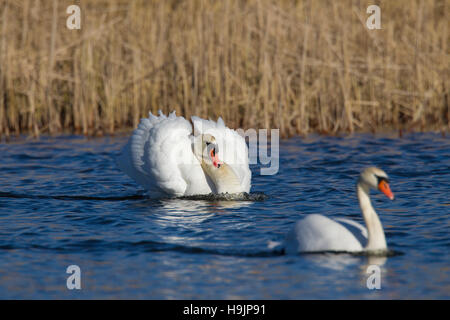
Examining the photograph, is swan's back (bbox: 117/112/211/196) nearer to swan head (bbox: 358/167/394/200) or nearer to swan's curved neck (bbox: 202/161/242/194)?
swan's curved neck (bbox: 202/161/242/194)

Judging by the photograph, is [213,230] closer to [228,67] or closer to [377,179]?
[377,179]

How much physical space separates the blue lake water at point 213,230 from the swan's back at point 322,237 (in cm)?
9

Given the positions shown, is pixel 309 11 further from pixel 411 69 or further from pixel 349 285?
pixel 349 285

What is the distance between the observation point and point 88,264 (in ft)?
22.3

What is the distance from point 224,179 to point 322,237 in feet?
9.65

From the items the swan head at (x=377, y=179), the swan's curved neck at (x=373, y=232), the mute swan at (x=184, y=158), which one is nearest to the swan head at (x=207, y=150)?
the mute swan at (x=184, y=158)

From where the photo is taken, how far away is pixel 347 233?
6738 mm

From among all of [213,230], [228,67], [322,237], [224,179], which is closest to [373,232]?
[322,237]

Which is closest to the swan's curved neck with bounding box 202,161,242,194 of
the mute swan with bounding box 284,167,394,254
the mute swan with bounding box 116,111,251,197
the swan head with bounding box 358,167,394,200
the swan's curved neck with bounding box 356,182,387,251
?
the mute swan with bounding box 116,111,251,197

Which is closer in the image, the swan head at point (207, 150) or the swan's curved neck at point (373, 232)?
the swan's curved neck at point (373, 232)

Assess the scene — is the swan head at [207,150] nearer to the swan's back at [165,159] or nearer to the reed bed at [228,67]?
the swan's back at [165,159]

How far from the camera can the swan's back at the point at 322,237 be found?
6680 millimetres

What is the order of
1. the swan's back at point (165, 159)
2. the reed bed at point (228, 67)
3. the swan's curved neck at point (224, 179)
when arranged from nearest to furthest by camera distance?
the swan's back at point (165, 159) < the swan's curved neck at point (224, 179) < the reed bed at point (228, 67)

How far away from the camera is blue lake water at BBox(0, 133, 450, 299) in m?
6.15
